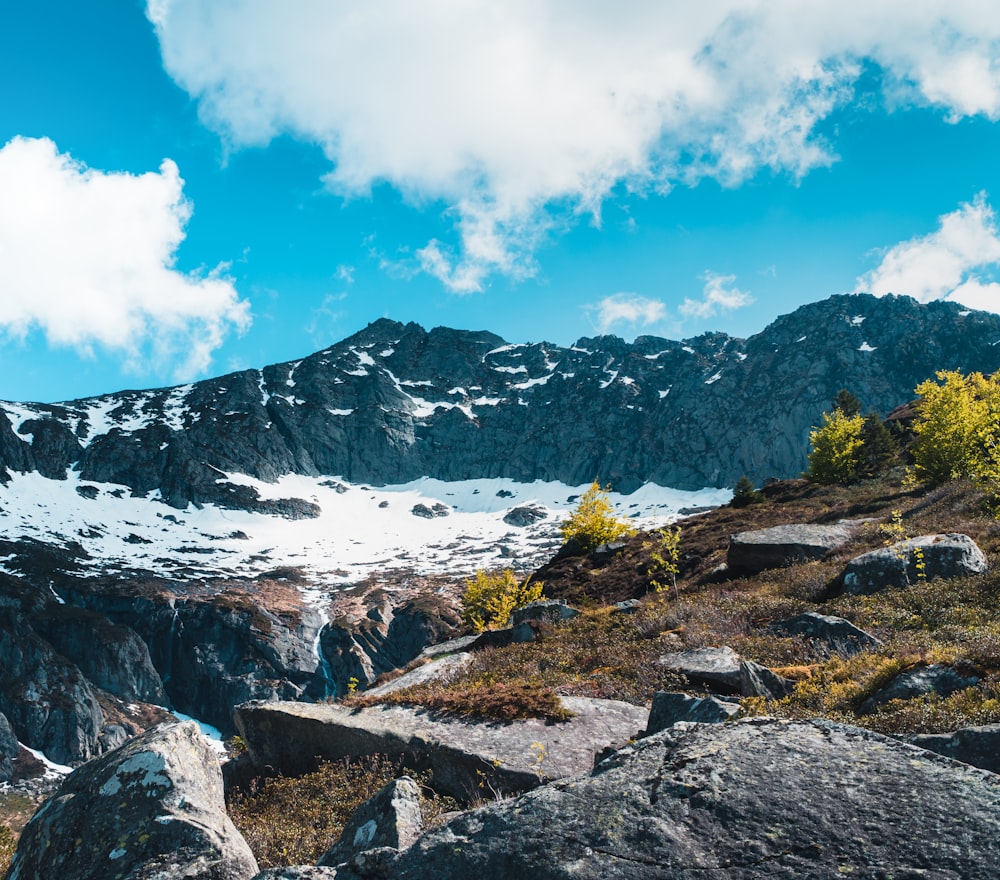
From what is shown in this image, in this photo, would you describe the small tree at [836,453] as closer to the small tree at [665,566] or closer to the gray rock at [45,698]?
the small tree at [665,566]

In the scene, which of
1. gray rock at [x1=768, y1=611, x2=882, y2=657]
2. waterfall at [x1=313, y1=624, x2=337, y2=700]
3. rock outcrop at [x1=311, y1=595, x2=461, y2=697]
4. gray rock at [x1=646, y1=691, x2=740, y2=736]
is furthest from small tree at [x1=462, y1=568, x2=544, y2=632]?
waterfall at [x1=313, y1=624, x2=337, y2=700]

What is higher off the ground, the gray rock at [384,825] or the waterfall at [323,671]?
the gray rock at [384,825]

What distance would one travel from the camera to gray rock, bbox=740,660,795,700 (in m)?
9.64

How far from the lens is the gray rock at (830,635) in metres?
12.0

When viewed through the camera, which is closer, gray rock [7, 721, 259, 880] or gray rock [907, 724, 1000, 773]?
gray rock [907, 724, 1000, 773]

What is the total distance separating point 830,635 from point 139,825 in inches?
512

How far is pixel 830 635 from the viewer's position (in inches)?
505

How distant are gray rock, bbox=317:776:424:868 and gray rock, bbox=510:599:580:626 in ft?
56.5

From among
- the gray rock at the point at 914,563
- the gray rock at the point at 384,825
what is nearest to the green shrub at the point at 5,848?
Answer: the gray rock at the point at 384,825

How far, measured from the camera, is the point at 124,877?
19.1ft

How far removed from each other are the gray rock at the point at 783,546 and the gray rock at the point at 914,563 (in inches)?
241

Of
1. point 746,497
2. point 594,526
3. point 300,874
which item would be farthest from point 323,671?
point 300,874

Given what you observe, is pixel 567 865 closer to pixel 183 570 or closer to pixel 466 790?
pixel 466 790

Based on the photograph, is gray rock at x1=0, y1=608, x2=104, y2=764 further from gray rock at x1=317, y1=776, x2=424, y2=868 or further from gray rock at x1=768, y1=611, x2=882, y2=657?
gray rock at x1=317, y1=776, x2=424, y2=868
